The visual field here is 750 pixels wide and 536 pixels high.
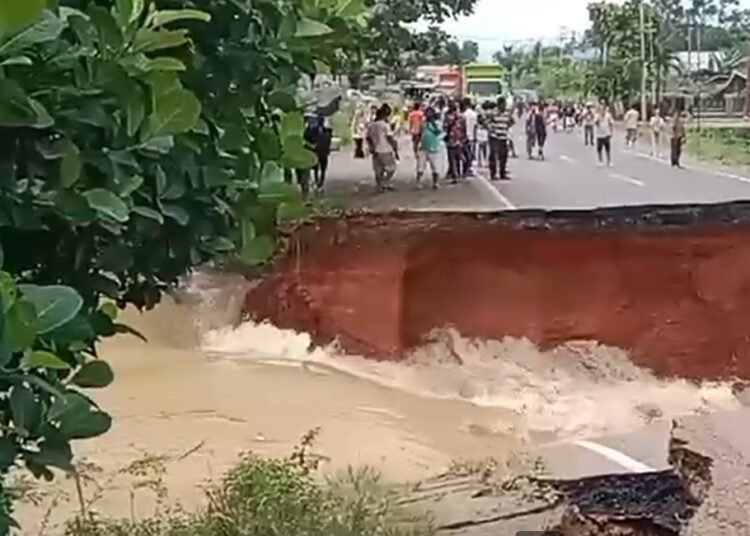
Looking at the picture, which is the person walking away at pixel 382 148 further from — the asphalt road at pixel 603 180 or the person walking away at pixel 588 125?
the person walking away at pixel 588 125

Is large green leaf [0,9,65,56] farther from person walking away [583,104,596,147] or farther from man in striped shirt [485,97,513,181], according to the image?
man in striped shirt [485,97,513,181]

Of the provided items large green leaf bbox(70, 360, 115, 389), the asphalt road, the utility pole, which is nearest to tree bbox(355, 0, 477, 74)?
the asphalt road

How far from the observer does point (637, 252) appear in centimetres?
810

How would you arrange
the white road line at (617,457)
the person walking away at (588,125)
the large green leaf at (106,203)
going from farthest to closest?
the person walking away at (588,125), the white road line at (617,457), the large green leaf at (106,203)

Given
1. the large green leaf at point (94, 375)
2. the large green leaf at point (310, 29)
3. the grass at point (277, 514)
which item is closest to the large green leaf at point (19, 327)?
the large green leaf at point (94, 375)

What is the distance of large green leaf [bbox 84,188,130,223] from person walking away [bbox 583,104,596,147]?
21.6ft

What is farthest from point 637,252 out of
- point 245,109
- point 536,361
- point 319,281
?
point 245,109

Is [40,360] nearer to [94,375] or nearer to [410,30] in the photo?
[94,375]

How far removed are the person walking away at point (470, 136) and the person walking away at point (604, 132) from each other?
0.66m

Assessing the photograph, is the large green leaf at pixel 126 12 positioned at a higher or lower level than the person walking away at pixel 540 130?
higher

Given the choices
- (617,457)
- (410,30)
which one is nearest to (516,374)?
(410,30)

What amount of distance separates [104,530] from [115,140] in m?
2.74

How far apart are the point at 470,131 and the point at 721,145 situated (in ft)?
4.45

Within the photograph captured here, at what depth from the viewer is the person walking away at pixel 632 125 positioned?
7.39 meters
